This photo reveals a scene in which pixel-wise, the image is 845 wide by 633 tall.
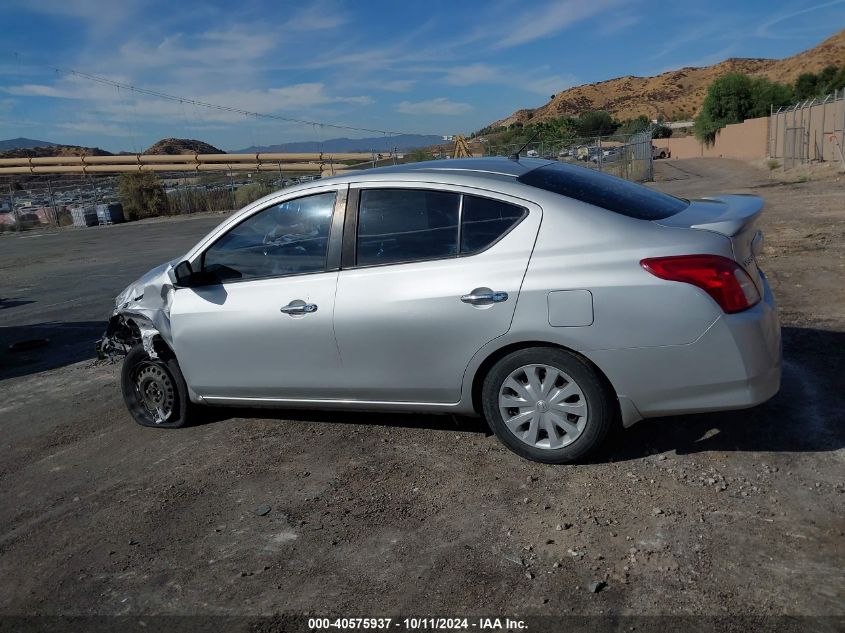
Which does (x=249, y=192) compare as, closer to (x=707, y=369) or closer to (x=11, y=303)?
(x=11, y=303)

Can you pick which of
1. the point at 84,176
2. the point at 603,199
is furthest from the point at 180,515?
the point at 84,176

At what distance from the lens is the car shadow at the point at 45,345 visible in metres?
7.90

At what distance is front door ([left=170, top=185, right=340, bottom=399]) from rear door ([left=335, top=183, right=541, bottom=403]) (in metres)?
0.18

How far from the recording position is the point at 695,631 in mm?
2738

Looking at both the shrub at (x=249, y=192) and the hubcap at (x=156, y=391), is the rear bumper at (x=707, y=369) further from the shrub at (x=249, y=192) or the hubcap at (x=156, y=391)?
the shrub at (x=249, y=192)

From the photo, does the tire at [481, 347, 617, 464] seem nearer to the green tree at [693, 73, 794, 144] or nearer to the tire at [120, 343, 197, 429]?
the tire at [120, 343, 197, 429]

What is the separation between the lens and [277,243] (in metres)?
4.86

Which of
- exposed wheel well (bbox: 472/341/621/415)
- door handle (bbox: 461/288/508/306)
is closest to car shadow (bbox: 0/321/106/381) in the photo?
exposed wheel well (bbox: 472/341/621/415)

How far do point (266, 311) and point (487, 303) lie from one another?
1495 mm

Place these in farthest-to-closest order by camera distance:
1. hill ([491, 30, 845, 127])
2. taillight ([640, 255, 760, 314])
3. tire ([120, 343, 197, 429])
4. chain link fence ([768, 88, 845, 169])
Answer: hill ([491, 30, 845, 127]) < chain link fence ([768, 88, 845, 169]) < tire ([120, 343, 197, 429]) < taillight ([640, 255, 760, 314])

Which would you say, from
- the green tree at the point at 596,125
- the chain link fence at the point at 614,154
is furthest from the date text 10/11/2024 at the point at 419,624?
the green tree at the point at 596,125

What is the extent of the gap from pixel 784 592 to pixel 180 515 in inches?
118

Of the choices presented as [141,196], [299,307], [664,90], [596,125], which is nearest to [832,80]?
[596,125]

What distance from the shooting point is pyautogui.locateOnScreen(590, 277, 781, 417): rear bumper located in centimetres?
371
